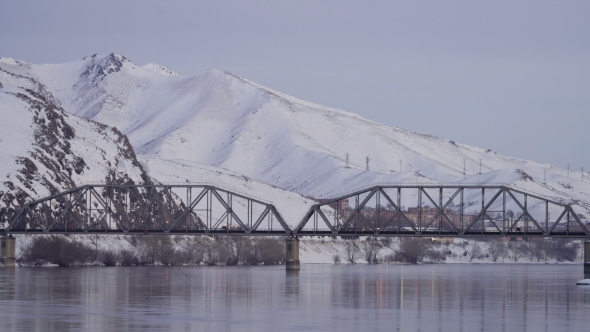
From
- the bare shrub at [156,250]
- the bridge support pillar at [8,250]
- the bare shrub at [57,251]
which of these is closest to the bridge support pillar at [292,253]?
the bare shrub at [156,250]

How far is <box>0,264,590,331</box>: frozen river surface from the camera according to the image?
2537 inches

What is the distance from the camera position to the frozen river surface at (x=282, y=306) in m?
64.4

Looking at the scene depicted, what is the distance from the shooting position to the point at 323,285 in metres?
113

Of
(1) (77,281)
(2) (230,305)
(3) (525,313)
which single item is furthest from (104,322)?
(1) (77,281)

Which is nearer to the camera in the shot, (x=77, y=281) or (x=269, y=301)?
(x=269, y=301)

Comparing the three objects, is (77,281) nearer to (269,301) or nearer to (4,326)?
(269,301)

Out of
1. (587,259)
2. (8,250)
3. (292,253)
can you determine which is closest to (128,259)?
(8,250)

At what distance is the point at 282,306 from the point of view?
7962 cm

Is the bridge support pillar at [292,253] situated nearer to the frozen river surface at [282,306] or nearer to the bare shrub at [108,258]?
the bare shrub at [108,258]

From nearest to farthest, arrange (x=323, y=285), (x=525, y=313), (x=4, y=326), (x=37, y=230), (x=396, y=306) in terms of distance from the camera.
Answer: (x=4, y=326) → (x=525, y=313) → (x=396, y=306) → (x=323, y=285) → (x=37, y=230)

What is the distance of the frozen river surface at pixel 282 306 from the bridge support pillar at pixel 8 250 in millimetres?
50962

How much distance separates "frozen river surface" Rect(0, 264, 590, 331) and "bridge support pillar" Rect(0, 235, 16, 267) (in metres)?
51.0

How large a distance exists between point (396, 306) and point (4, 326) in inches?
1169

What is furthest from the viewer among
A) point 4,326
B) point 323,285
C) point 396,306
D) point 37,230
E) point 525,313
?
point 37,230
